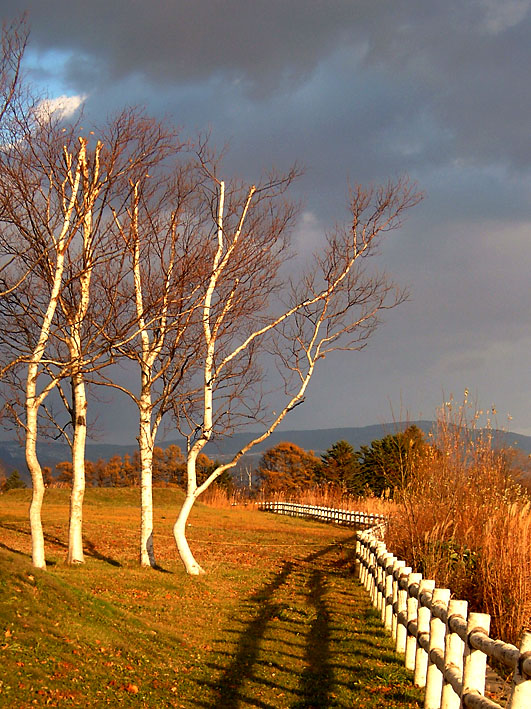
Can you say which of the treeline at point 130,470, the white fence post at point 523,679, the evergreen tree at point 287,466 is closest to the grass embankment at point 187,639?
the white fence post at point 523,679

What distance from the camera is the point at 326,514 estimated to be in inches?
1521

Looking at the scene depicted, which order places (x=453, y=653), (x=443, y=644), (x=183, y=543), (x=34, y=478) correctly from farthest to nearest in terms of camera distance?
(x=183, y=543)
(x=34, y=478)
(x=443, y=644)
(x=453, y=653)

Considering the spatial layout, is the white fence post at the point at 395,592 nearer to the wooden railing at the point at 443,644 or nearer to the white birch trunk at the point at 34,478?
the wooden railing at the point at 443,644

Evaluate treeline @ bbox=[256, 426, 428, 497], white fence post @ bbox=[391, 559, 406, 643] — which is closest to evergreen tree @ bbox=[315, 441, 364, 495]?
treeline @ bbox=[256, 426, 428, 497]

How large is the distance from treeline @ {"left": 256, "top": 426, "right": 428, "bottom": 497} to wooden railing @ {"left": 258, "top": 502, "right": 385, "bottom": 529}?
1.37 m

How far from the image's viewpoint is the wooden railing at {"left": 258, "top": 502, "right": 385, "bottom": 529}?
32.1m

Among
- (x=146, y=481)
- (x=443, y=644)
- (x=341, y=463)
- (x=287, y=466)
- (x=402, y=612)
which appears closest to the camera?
(x=443, y=644)

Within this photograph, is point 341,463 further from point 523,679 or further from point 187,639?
point 523,679

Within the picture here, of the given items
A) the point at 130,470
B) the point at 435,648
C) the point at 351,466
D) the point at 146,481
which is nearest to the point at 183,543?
the point at 146,481

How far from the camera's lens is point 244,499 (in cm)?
5275

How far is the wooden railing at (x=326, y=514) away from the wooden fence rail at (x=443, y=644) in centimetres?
1593

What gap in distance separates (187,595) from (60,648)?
21.3 ft

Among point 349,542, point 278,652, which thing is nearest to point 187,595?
point 278,652

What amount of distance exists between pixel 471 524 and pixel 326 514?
26.9 meters
